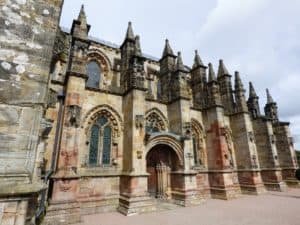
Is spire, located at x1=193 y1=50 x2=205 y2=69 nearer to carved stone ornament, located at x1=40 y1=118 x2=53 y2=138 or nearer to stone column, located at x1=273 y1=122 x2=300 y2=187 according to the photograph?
stone column, located at x1=273 y1=122 x2=300 y2=187

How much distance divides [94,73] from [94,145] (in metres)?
7.61

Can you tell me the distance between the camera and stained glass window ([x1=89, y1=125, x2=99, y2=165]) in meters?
10.2

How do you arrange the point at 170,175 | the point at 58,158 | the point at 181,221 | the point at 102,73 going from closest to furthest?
the point at 181,221, the point at 58,158, the point at 170,175, the point at 102,73

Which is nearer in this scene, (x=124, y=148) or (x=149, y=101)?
(x=124, y=148)

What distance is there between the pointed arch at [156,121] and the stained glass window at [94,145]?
371cm

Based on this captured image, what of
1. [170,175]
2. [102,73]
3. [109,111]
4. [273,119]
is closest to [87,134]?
[109,111]

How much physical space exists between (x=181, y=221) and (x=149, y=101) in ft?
25.2

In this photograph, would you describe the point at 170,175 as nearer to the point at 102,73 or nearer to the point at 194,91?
the point at 194,91

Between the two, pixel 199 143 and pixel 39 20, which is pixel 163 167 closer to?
pixel 199 143

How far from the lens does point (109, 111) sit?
11.1 m

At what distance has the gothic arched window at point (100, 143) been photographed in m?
10.3

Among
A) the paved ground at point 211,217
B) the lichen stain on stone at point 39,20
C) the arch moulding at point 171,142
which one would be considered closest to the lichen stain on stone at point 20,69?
the lichen stain on stone at point 39,20

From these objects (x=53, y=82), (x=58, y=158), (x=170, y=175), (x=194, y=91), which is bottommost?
(x=170, y=175)

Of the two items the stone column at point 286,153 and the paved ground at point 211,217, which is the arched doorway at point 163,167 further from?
the stone column at point 286,153
